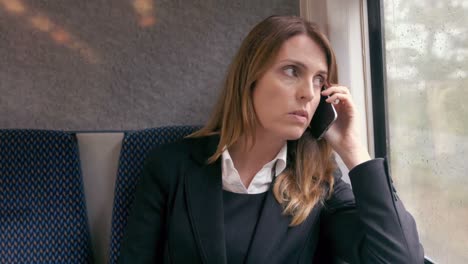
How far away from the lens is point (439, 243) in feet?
3.94

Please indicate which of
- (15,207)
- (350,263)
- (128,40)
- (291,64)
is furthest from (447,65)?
(15,207)

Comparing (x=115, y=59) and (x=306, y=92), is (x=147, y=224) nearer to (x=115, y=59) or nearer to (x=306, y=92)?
(x=306, y=92)

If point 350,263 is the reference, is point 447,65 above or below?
above

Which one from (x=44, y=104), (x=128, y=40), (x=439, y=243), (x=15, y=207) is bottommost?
(x=439, y=243)

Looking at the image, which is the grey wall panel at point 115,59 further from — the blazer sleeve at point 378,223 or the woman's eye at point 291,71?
the blazer sleeve at point 378,223

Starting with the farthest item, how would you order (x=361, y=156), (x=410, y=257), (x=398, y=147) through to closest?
(x=398, y=147) < (x=361, y=156) < (x=410, y=257)

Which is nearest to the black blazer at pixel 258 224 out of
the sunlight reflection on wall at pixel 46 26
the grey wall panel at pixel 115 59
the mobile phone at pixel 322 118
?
the mobile phone at pixel 322 118

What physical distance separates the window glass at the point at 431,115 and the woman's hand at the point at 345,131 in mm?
A: 235

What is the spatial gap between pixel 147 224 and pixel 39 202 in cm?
40

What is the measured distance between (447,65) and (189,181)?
0.77 metres

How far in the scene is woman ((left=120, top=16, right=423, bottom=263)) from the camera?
1.01 m

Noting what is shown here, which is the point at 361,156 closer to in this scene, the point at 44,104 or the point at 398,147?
the point at 398,147

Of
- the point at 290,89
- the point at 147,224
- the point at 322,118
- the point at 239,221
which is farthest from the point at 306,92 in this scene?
the point at 147,224

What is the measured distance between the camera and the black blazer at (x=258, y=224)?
983 millimetres
